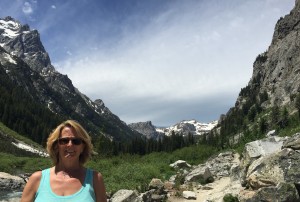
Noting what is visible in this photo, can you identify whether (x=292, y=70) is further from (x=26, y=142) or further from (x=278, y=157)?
(x=278, y=157)

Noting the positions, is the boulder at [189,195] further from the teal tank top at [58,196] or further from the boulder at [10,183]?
the boulder at [10,183]

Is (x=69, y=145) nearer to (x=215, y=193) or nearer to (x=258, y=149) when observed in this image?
(x=258, y=149)

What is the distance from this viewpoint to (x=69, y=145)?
4.91 meters

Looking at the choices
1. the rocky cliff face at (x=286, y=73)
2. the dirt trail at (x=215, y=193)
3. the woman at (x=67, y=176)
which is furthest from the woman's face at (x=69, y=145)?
the rocky cliff face at (x=286, y=73)

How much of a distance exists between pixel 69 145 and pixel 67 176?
433 millimetres

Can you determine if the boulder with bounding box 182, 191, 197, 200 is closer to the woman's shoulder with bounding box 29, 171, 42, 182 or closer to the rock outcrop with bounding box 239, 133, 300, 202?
the rock outcrop with bounding box 239, 133, 300, 202

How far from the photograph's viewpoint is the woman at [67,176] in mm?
4462

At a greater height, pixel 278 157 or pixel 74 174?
pixel 278 157

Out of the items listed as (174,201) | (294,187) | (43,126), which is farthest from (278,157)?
(43,126)

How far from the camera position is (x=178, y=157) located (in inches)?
3157

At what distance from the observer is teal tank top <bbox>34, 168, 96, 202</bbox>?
4.38 metres

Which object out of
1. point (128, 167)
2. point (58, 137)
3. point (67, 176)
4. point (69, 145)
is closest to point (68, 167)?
point (67, 176)

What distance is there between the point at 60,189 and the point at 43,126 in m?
192

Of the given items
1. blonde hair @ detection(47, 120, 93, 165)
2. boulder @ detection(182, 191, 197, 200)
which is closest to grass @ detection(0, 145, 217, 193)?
boulder @ detection(182, 191, 197, 200)
